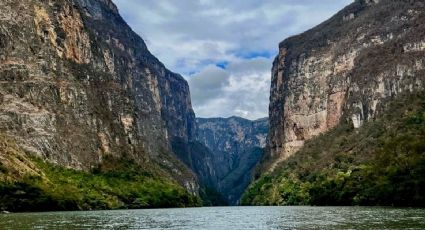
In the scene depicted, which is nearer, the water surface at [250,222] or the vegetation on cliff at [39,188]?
the water surface at [250,222]

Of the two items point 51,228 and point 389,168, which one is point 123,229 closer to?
point 51,228

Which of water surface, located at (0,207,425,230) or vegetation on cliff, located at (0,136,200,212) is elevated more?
vegetation on cliff, located at (0,136,200,212)

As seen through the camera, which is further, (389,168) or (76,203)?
(76,203)

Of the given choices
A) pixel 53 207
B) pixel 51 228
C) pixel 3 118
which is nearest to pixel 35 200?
pixel 53 207

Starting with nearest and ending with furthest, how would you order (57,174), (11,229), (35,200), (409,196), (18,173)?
(11,229) < (409,196) < (35,200) < (18,173) < (57,174)

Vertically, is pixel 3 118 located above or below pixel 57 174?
above

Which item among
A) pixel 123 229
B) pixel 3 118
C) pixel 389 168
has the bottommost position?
pixel 123 229

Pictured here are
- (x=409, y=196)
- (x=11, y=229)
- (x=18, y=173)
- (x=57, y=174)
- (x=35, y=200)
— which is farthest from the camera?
(x=57, y=174)

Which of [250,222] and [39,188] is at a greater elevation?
[39,188]

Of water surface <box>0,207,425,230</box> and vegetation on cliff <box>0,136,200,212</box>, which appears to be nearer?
water surface <box>0,207,425,230</box>

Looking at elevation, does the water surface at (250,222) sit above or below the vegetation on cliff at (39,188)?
below

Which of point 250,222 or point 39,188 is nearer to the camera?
point 250,222
